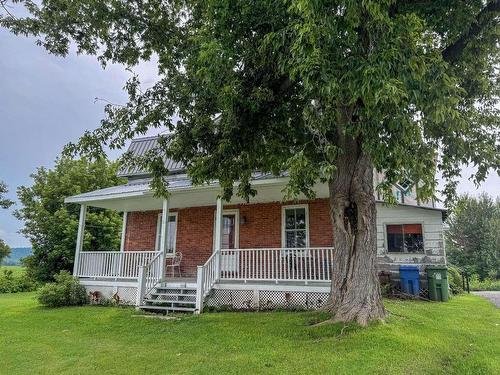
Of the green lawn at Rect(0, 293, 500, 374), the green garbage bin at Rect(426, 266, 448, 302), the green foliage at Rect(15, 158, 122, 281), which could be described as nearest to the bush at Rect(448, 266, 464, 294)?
the green garbage bin at Rect(426, 266, 448, 302)

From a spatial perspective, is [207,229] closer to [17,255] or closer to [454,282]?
[454,282]

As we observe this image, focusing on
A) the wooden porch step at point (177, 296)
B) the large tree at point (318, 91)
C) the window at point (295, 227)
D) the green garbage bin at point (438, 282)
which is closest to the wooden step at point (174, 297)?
the wooden porch step at point (177, 296)

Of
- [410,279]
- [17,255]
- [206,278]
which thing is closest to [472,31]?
[410,279]

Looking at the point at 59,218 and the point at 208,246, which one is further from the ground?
the point at 59,218

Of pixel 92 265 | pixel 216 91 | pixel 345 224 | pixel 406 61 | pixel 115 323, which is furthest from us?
pixel 92 265

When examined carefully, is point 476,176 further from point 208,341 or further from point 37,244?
point 37,244

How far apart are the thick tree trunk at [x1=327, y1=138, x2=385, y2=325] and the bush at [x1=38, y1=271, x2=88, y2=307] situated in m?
9.06

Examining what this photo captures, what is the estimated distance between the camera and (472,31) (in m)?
6.99

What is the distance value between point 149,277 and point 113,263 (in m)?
1.99

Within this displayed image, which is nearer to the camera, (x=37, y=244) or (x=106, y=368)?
(x=106, y=368)

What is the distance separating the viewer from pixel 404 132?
516cm

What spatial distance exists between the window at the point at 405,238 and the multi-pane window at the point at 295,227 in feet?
12.5

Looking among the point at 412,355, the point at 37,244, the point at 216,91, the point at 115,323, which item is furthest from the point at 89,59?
the point at 37,244

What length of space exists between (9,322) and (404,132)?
10718mm
